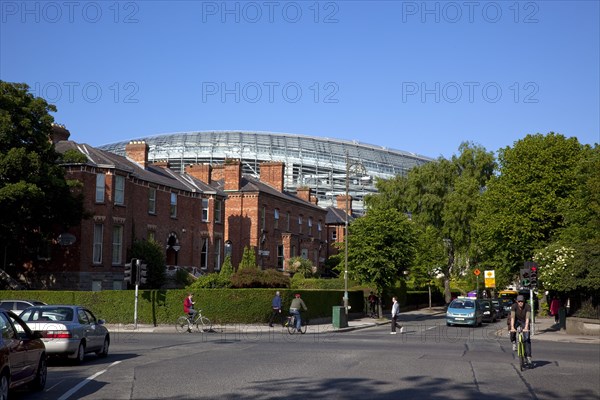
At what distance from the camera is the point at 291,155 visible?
456 ft

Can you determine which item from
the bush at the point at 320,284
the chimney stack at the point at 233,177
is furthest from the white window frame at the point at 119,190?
the chimney stack at the point at 233,177

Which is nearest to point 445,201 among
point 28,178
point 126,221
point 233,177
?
point 233,177

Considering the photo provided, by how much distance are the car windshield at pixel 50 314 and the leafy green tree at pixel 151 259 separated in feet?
85.6

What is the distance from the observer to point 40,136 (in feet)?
122

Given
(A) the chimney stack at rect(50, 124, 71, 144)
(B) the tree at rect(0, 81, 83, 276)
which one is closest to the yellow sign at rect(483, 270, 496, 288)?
(B) the tree at rect(0, 81, 83, 276)

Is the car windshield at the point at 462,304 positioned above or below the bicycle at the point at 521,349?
above

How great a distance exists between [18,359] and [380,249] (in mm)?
35821

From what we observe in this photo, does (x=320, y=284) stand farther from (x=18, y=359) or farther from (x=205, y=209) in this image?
(x=18, y=359)

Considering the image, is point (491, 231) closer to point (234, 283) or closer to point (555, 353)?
point (234, 283)

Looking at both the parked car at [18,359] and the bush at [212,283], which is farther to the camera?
the bush at [212,283]

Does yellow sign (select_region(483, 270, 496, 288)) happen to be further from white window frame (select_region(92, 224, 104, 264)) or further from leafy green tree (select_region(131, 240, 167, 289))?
white window frame (select_region(92, 224, 104, 264))

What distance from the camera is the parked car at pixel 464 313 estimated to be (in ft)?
129

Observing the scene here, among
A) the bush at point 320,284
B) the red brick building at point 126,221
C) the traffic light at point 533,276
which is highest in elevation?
the red brick building at point 126,221

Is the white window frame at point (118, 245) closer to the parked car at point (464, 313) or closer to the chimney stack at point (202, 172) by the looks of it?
the chimney stack at point (202, 172)
